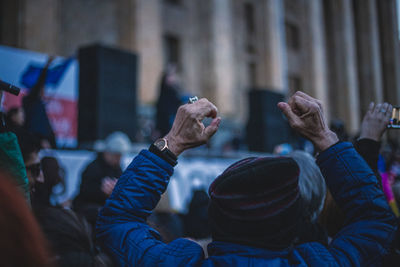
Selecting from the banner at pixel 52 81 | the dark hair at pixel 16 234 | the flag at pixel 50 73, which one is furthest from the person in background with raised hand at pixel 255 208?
the flag at pixel 50 73

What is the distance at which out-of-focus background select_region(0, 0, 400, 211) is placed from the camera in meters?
6.97

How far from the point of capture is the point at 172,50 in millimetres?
14859

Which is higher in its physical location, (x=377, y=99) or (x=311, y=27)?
(x=311, y=27)

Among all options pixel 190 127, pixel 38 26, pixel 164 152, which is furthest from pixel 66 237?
pixel 38 26

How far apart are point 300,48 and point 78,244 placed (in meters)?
21.1

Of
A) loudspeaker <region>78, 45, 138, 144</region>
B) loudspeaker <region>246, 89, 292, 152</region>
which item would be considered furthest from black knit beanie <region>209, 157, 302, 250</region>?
loudspeaker <region>246, 89, 292, 152</region>

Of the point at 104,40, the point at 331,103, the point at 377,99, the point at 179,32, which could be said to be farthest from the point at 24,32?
the point at 377,99

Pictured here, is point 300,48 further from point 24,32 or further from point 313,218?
point 313,218

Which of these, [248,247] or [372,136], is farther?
[372,136]

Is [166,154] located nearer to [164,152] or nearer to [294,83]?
[164,152]

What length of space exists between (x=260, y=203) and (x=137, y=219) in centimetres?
38

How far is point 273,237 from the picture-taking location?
3.24ft

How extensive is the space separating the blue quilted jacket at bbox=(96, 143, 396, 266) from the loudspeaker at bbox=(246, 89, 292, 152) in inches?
370

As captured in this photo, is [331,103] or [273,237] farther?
[331,103]
